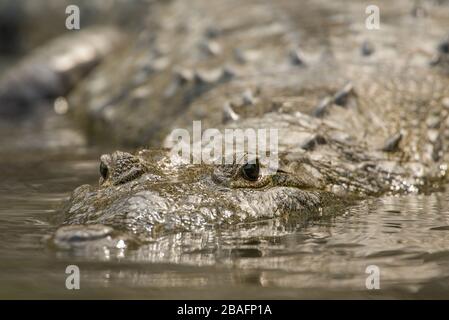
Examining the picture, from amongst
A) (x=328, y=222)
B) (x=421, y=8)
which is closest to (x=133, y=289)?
(x=328, y=222)

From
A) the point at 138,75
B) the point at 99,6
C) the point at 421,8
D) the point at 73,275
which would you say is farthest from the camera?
the point at 99,6

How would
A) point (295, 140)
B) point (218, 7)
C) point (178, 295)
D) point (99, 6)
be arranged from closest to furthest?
point (178, 295), point (295, 140), point (218, 7), point (99, 6)

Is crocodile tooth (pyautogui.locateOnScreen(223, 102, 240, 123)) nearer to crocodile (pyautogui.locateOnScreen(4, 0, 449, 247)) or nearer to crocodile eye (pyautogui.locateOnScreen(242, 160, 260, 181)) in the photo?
crocodile (pyautogui.locateOnScreen(4, 0, 449, 247))

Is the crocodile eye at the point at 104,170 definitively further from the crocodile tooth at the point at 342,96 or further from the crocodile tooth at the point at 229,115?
the crocodile tooth at the point at 342,96

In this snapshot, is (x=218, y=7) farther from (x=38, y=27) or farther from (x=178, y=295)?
(x=178, y=295)

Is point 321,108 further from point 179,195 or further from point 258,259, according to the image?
point 258,259

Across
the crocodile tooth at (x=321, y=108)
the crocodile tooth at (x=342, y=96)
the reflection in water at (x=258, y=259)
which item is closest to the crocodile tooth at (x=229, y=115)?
the crocodile tooth at (x=321, y=108)
